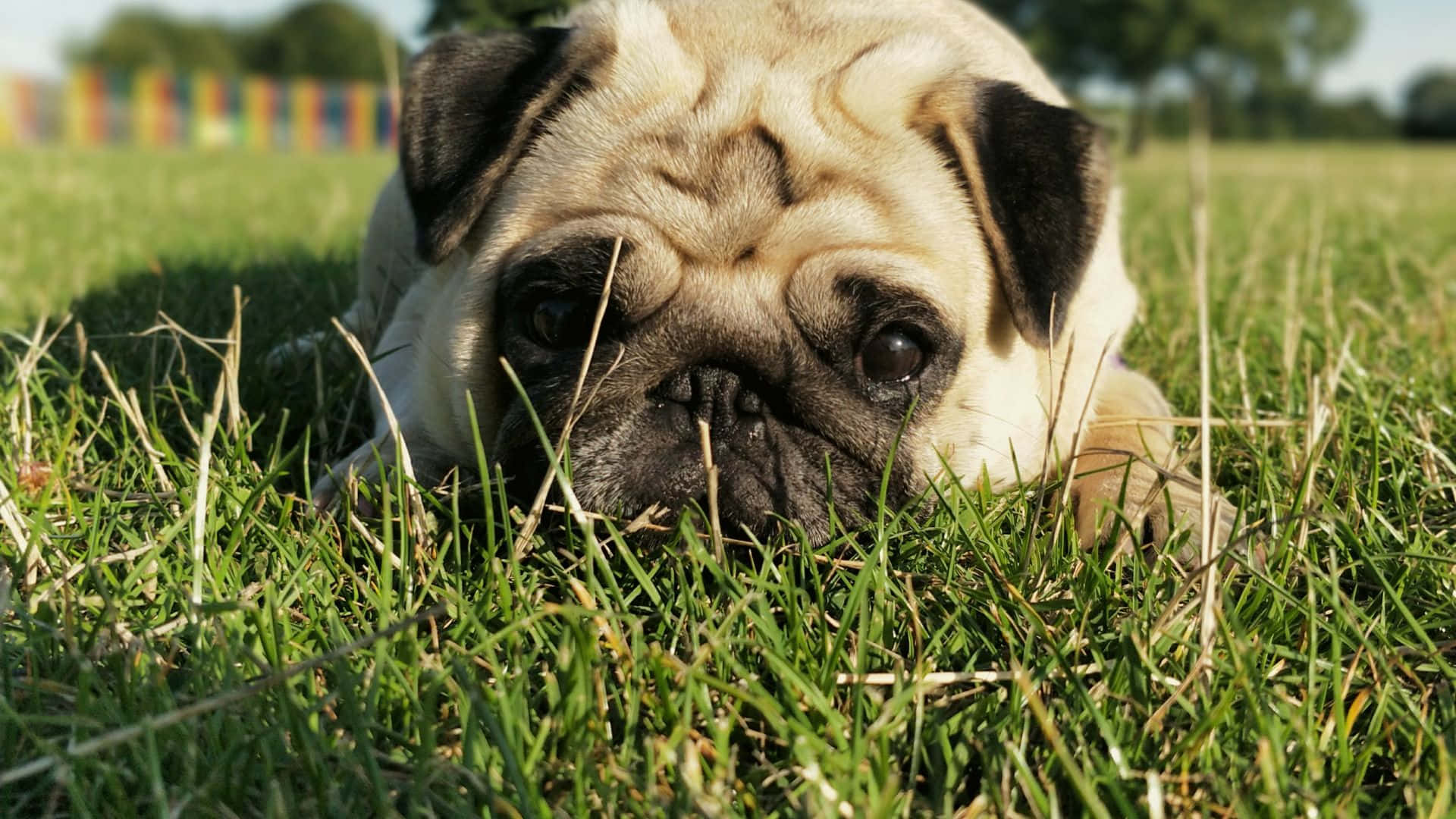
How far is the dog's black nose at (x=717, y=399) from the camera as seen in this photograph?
98.5 inches

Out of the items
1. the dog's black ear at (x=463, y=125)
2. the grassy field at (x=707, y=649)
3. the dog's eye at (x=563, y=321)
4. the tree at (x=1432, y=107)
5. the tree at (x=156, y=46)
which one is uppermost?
the dog's black ear at (x=463, y=125)

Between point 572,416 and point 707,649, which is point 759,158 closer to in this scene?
point 572,416

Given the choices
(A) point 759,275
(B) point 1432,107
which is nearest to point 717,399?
(A) point 759,275

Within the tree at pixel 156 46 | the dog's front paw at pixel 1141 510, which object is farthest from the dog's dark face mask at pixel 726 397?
the tree at pixel 156 46

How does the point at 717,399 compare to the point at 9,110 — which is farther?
the point at 9,110

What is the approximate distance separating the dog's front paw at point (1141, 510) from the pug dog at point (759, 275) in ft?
0.03

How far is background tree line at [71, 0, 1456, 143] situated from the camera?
1797 inches

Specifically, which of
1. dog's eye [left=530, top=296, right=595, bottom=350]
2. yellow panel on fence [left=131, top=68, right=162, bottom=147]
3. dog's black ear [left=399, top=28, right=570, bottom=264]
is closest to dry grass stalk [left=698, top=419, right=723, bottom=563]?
dog's eye [left=530, top=296, right=595, bottom=350]

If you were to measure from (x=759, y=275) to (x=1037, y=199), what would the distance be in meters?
0.67

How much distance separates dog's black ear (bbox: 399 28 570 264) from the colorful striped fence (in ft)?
123

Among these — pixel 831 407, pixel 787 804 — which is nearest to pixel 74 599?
pixel 787 804

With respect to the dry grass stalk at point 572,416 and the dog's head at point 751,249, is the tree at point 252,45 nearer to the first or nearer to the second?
the dog's head at point 751,249

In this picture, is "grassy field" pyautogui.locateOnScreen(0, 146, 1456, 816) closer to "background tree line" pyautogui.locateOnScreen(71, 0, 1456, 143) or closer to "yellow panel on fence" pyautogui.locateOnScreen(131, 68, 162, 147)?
"background tree line" pyautogui.locateOnScreen(71, 0, 1456, 143)

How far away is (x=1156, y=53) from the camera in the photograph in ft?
151
